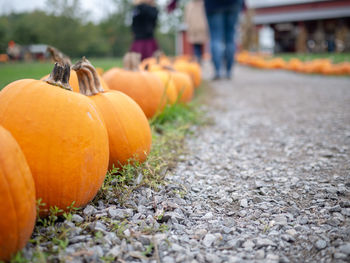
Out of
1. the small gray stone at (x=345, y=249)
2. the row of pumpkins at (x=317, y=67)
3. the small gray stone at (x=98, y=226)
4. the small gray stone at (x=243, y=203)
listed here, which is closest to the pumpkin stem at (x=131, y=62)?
the small gray stone at (x=243, y=203)

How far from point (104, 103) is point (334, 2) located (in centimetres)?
2434

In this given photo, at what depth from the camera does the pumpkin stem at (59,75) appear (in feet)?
4.91

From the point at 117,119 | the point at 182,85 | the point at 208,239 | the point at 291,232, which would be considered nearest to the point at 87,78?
the point at 117,119

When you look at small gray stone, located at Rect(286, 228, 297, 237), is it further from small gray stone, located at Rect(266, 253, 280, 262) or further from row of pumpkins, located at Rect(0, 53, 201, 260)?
row of pumpkins, located at Rect(0, 53, 201, 260)

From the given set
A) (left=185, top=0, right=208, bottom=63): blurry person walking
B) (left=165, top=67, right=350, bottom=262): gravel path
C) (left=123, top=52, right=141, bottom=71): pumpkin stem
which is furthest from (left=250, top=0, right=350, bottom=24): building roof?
(left=123, top=52, right=141, bottom=71): pumpkin stem

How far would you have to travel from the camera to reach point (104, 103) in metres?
1.81

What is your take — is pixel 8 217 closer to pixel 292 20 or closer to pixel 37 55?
pixel 292 20

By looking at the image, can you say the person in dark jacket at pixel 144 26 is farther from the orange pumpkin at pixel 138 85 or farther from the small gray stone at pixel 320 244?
the small gray stone at pixel 320 244

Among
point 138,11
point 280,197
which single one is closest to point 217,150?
point 280,197

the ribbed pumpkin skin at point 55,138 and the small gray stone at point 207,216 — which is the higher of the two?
the ribbed pumpkin skin at point 55,138

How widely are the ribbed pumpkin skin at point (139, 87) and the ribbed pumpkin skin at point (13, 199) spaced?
171 cm

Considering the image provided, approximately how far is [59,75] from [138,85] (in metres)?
1.34

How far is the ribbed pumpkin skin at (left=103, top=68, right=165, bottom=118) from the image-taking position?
279cm

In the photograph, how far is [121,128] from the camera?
1.79 metres
